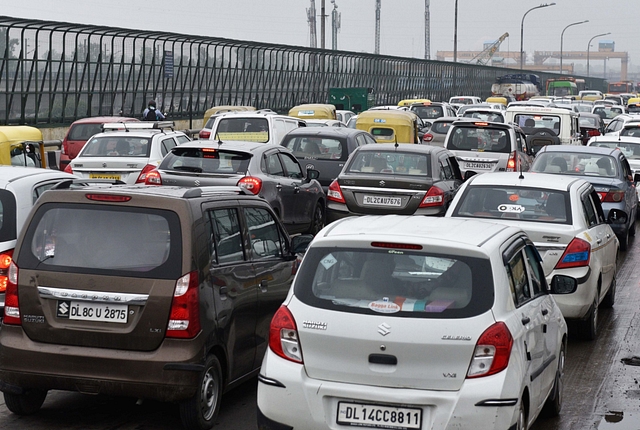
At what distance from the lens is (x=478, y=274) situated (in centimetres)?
561

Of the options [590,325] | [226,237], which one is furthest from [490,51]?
[226,237]

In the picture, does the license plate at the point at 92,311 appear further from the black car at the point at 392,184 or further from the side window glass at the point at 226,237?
the black car at the point at 392,184

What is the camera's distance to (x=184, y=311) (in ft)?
21.2

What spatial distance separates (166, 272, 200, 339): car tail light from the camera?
6.46m

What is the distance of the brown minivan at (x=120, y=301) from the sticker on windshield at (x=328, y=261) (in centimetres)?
104

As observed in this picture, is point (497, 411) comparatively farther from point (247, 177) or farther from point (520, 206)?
point (247, 177)

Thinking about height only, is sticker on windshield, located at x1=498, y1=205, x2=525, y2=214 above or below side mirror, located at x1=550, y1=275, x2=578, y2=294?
above

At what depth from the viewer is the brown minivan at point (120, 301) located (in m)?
6.48

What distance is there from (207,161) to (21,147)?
328 cm

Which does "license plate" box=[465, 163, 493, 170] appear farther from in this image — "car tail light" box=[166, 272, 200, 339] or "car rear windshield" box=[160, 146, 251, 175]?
"car tail light" box=[166, 272, 200, 339]

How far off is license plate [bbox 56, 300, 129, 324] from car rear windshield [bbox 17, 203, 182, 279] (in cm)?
20

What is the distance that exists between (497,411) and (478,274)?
71cm

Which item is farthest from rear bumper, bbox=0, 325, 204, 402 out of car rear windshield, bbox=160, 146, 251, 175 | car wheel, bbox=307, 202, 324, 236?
car wheel, bbox=307, 202, 324, 236

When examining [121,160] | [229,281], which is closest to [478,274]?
[229,281]
